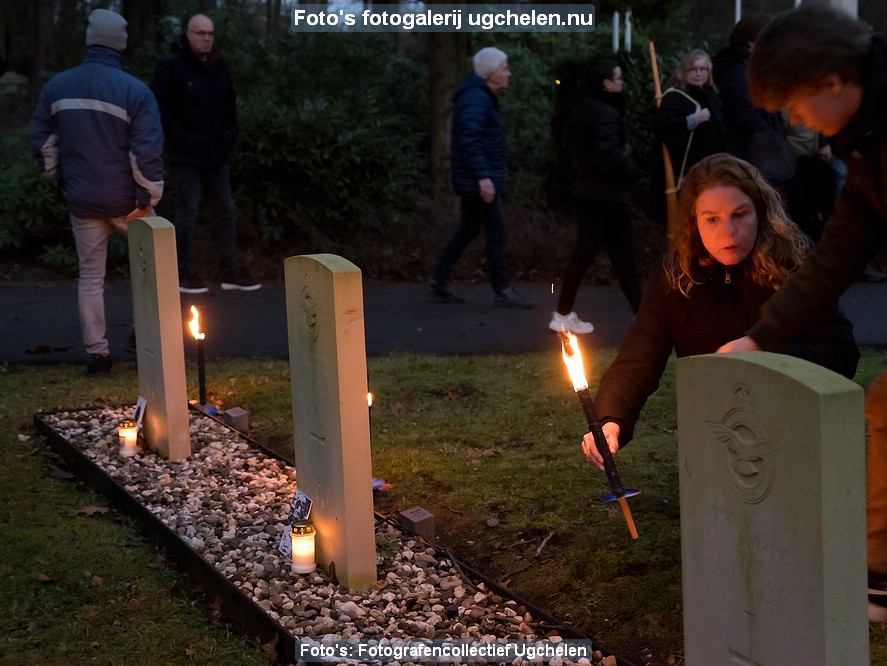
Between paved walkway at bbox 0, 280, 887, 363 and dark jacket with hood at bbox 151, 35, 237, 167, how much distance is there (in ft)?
4.80

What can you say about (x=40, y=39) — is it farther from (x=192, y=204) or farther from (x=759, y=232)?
(x=759, y=232)

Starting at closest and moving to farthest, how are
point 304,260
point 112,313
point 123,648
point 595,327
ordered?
point 123,648 → point 304,260 → point 595,327 → point 112,313

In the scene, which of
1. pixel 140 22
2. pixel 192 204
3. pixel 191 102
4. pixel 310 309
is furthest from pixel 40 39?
pixel 310 309

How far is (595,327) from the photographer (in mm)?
9500

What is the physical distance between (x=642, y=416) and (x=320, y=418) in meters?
2.93

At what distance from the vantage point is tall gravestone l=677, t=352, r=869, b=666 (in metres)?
2.28

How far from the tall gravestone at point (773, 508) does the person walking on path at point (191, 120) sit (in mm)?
7767

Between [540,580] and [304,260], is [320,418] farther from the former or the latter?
[540,580]

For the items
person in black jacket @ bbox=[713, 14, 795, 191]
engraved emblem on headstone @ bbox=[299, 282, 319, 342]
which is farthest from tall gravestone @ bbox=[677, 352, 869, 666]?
person in black jacket @ bbox=[713, 14, 795, 191]

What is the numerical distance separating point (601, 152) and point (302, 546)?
5040 millimetres

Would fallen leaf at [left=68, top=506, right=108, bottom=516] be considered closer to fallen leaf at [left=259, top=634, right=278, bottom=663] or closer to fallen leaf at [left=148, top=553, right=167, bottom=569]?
fallen leaf at [left=148, top=553, right=167, bottom=569]

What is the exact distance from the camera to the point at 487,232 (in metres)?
9.88

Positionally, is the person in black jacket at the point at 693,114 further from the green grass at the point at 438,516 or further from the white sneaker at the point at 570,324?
the green grass at the point at 438,516

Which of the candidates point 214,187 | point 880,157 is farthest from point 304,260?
point 214,187
